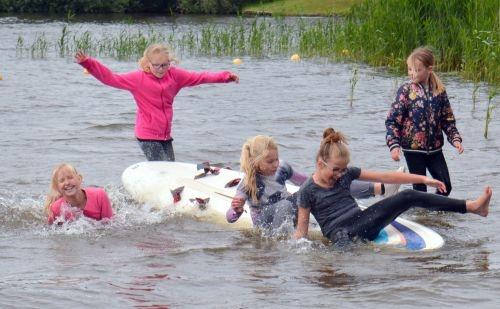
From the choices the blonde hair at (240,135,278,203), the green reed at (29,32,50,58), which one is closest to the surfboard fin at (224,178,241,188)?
the blonde hair at (240,135,278,203)

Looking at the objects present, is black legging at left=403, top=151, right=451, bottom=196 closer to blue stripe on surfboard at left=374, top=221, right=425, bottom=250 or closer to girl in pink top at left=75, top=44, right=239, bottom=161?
blue stripe on surfboard at left=374, top=221, right=425, bottom=250

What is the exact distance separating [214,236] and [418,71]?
213 centimetres

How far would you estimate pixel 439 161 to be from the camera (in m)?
8.86

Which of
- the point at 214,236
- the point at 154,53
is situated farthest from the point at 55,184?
the point at 154,53

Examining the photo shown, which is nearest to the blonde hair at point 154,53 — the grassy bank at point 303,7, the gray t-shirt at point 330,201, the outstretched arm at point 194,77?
the outstretched arm at point 194,77

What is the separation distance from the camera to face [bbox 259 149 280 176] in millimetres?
7730

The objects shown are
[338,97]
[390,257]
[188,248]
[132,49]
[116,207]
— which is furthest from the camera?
[132,49]

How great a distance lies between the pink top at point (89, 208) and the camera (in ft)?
27.5

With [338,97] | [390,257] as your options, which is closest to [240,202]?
[390,257]

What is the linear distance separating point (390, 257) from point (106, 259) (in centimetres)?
204

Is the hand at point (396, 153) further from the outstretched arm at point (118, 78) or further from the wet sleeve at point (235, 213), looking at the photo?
the outstretched arm at point (118, 78)

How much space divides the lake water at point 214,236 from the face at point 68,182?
12.1 inches

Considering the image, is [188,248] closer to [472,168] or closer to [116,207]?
[116,207]

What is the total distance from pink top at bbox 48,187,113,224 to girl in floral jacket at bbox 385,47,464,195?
93.6 inches
